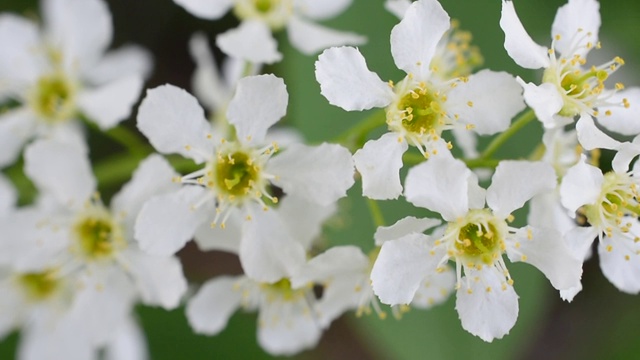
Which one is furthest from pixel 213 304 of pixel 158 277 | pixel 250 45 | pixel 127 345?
pixel 127 345

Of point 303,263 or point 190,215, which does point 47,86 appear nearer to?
point 190,215

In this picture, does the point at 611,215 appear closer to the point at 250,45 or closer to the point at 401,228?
the point at 401,228

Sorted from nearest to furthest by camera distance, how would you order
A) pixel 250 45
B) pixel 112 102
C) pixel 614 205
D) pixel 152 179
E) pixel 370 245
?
pixel 614 205 → pixel 152 179 → pixel 250 45 → pixel 112 102 → pixel 370 245

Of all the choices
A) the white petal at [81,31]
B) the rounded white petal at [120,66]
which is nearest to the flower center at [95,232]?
the white petal at [81,31]

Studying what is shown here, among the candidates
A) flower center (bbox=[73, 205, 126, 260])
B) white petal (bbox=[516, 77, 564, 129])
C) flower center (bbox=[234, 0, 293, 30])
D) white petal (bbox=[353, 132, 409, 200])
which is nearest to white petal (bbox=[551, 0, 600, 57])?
white petal (bbox=[516, 77, 564, 129])

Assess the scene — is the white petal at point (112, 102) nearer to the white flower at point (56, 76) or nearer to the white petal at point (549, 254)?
the white flower at point (56, 76)

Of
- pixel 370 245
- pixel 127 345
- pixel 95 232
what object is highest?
pixel 95 232

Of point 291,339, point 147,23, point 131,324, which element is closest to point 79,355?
point 131,324
